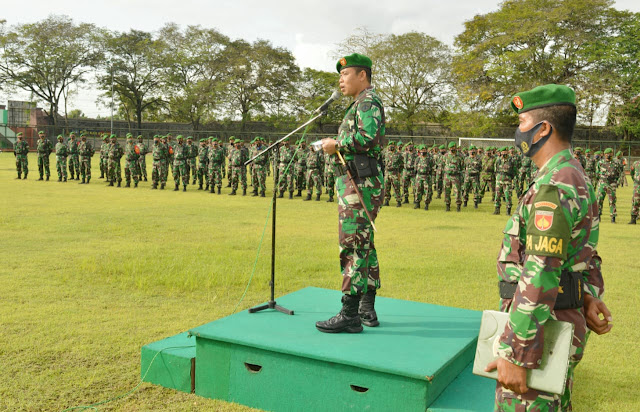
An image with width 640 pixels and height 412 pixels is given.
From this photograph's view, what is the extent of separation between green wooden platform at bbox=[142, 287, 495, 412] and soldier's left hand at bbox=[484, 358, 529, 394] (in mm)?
965

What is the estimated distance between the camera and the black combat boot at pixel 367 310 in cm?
407

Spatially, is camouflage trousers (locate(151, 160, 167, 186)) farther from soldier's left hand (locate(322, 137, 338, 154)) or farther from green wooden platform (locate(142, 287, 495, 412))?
soldier's left hand (locate(322, 137, 338, 154))

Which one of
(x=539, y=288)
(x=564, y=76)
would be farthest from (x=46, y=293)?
(x=564, y=76)

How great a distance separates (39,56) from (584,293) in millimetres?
52175

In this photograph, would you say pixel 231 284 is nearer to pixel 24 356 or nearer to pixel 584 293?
pixel 24 356

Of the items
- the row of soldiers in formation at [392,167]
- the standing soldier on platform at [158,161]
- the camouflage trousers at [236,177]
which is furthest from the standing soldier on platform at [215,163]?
the standing soldier on platform at [158,161]

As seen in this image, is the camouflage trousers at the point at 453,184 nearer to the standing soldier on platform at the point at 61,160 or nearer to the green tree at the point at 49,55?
the standing soldier on platform at the point at 61,160

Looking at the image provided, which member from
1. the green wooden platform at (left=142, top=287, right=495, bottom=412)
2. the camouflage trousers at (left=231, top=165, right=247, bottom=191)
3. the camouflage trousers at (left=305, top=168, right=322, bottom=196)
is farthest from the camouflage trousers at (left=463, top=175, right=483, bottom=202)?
the green wooden platform at (left=142, top=287, right=495, bottom=412)

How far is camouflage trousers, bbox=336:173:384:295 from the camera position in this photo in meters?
3.87

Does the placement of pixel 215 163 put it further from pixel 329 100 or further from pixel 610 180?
pixel 329 100

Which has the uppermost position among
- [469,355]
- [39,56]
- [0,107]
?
[39,56]

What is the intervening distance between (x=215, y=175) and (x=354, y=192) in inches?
625

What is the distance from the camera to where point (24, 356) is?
4.25 meters

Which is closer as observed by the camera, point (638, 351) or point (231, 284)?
point (638, 351)
